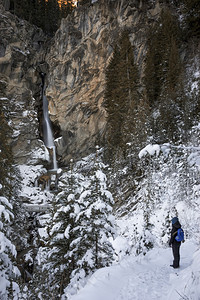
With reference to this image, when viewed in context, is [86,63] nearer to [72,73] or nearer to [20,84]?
[72,73]

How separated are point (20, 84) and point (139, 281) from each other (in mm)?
Result: 43056

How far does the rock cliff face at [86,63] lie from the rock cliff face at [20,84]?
4.22 m

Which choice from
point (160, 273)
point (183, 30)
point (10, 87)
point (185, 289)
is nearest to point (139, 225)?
point (160, 273)

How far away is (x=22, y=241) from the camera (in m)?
19.8

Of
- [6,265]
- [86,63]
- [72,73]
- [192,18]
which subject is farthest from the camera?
[72,73]

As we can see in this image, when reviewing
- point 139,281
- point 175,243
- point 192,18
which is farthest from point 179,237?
point 192,18

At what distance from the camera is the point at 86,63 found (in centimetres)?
3841

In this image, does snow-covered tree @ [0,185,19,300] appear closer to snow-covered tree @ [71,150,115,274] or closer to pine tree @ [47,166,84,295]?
pine tree @ [47,166,84,295]


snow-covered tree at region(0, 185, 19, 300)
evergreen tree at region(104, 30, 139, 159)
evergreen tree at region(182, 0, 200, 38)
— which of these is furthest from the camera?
evergreen tree at region(182, 0, 200, 38)

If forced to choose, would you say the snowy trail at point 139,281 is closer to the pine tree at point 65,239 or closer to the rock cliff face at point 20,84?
the pine tree at point 65,239

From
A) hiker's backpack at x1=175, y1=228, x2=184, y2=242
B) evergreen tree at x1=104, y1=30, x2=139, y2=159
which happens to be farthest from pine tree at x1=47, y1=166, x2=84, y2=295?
evergreen tree at x1=104, y1=30, x2=139, y2=159

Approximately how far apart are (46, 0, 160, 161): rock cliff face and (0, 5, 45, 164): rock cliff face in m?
4.22

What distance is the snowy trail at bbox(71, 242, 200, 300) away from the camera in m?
4.53

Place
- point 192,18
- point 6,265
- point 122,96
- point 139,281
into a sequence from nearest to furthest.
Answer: point 139,281 < point 6,265 < point 122,96 < point 192,18
